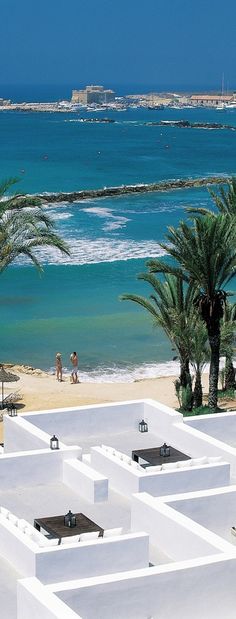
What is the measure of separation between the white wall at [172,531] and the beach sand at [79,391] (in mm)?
11292

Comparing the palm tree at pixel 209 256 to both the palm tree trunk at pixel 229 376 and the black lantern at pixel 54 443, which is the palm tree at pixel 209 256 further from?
the black lantern at pixel 54 443

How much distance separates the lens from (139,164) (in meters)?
104

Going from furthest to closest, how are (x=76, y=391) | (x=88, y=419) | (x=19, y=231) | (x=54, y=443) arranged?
(x=76, y=391) < (x=19, y=231) < (x=88, y=419) < (x=54, y=443)

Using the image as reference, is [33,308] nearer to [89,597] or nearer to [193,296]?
[193,296]

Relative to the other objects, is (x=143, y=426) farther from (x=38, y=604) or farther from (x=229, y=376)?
(x=229, y=376)

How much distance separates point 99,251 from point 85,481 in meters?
37.7

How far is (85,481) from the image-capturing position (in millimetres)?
14641

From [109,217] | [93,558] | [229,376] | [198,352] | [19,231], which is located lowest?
[93,558]

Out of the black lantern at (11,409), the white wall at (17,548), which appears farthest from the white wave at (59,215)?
the white wall at (17,548)

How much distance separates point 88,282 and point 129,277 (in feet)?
5.72

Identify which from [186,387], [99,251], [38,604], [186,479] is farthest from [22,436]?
[99,251]

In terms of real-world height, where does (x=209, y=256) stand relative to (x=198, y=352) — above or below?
above

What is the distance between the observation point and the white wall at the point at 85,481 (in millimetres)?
14398

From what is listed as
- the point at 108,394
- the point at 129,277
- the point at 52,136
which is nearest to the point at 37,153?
the point at 52,136
